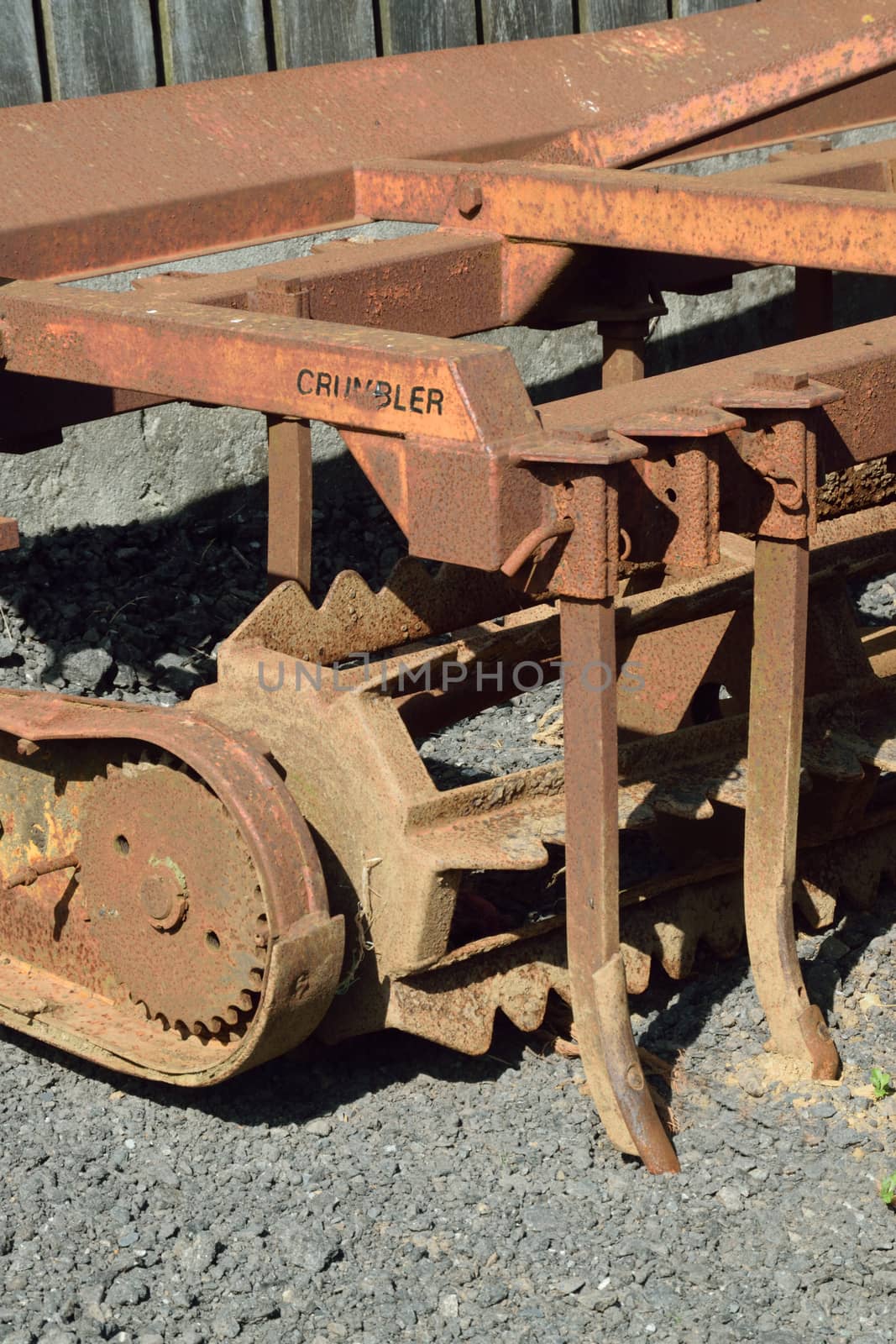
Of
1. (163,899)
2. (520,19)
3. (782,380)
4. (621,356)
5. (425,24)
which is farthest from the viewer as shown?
(520,19)

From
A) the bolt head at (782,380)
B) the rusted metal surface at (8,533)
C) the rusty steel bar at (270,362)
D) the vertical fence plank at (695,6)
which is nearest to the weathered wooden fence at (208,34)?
the vertical fence plank at (695,6)

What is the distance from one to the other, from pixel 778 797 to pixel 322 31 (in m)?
3.65

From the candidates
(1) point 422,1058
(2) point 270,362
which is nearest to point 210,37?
(2) point 270,362

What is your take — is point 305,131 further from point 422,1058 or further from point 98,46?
point 422,1058

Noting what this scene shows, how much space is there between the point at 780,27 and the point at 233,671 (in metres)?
3.21

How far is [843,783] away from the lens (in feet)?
12.9

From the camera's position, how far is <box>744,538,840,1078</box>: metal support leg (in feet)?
10.4

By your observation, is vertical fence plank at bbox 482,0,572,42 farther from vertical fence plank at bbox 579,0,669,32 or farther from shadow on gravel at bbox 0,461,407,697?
shadow on gravel at bbox 0,461,407,697

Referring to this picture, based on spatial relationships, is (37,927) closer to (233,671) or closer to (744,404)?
(233,671)

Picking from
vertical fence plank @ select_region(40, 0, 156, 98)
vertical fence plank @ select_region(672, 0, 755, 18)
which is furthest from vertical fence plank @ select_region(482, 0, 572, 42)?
vertical fence plank @ select_region(40, 0, 156, 98)

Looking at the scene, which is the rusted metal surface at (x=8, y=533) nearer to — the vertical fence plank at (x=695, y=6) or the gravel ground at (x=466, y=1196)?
the gravel ground at (x=466, y=1196)

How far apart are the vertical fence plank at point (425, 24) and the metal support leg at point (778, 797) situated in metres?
3.58

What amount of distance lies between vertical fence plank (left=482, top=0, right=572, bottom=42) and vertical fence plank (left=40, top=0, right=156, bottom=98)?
1.29 metres

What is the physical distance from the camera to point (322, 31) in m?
5.97
